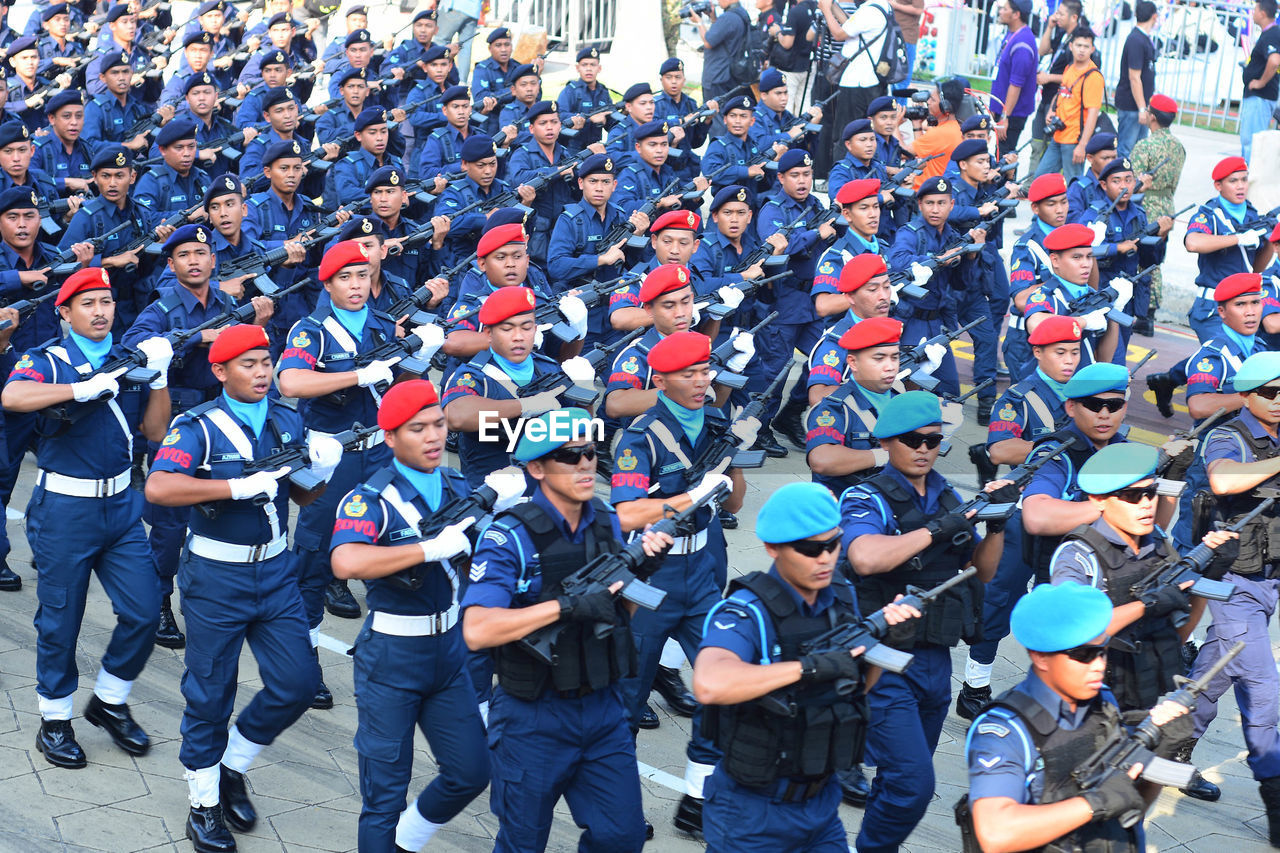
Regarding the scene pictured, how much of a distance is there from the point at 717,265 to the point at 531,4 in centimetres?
1397

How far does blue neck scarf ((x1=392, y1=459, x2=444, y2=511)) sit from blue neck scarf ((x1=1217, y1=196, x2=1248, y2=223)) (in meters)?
8.66

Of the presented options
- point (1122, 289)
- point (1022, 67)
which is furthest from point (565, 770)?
point (1022, 67)

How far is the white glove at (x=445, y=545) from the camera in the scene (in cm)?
584

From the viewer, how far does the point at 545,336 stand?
31.4ft

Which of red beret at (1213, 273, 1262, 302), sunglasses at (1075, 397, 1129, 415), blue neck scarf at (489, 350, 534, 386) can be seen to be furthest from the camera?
red beret at (1213, 273, 1262, 302)

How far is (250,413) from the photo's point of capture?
671 cm

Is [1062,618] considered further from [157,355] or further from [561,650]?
[157,355]

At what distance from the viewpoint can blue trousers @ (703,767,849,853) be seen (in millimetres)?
5094

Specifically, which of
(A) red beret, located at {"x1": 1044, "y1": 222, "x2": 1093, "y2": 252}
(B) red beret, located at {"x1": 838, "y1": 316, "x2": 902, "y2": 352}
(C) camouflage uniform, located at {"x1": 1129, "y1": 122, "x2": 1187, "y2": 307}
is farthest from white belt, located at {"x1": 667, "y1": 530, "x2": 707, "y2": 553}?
(C) camouflage uniform, located at {"x1": 1129, "y1": 122, "x2": 1187, "y2": 307}

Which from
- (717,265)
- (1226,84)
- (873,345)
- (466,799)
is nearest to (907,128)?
(1226,84)

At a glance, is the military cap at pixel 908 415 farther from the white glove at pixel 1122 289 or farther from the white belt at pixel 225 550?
the white glove at pixel 1122 289

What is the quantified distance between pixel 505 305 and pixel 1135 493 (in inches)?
132

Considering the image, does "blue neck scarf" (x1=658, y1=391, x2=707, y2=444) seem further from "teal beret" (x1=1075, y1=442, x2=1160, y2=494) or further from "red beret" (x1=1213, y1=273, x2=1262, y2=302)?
"red beret" (x1=1213, y1=273, x2=1262, y2=302)

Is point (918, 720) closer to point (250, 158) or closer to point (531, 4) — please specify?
point (250, 158)
